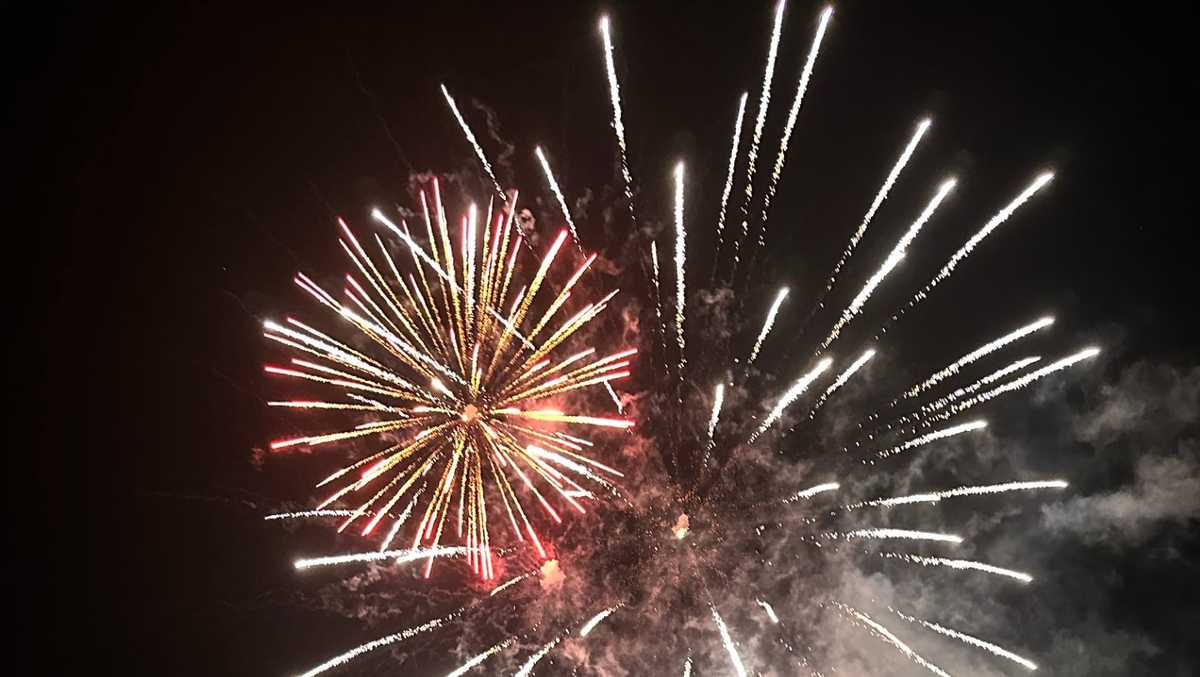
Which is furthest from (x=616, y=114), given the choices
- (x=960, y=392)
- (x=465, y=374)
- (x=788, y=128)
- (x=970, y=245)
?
(x=960, y=392)

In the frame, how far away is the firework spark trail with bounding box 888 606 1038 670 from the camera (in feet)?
38.5

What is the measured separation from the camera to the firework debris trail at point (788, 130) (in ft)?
34.3

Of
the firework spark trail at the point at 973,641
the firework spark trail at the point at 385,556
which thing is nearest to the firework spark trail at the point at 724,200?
the firework spark trail at the point at 385,556

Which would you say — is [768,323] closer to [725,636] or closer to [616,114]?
[616,114]

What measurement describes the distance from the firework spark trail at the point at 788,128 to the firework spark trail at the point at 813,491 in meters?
4.43

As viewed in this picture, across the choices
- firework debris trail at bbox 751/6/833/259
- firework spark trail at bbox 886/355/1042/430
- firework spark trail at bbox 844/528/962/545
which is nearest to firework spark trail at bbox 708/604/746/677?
firework spark trail at bbox 844/528/962/545

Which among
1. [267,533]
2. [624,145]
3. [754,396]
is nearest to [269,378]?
[267,533]

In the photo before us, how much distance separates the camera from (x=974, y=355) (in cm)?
1105

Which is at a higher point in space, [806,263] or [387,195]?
[387,195]

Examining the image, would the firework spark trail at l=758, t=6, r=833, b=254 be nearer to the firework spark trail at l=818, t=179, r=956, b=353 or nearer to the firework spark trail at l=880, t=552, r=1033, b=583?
the firework spark trail at l=818, t=179, r=956, b=353

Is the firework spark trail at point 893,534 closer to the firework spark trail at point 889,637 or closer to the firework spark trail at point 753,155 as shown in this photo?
the firework spark trail at point 889,637

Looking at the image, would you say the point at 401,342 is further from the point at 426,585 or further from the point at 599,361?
the point at 426,585

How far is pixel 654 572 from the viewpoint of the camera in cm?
1105

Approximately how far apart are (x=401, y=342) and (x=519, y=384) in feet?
6.58
